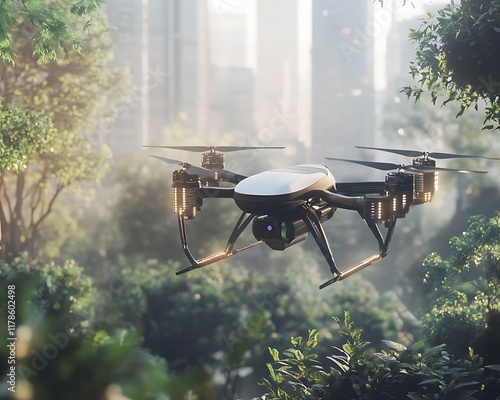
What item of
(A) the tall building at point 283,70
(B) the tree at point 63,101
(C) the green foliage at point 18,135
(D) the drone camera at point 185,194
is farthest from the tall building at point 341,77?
(D) the drone camera at point 185,194

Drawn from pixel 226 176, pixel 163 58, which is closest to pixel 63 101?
pixel 226 176

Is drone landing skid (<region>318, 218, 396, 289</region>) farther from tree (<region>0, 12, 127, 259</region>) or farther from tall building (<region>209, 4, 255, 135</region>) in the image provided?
tall building (<region>209, 4, 255, 135</region>)

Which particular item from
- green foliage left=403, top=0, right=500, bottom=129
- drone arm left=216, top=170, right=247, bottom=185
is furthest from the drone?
green foliage left=403, top=0, right=500, bottom=129

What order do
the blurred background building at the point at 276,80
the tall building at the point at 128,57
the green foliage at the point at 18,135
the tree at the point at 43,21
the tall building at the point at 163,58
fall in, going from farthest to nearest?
the blurred background building at the point at 276,80, the tall building at the point at 163,58, the tall building at the point at 128,57, the green foliage at the point at 18,135, the tree at the point at 43,21

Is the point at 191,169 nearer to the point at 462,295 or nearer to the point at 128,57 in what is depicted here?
the point at 462,295

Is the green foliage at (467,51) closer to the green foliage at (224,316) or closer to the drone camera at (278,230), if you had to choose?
the drone camera at (278,230)

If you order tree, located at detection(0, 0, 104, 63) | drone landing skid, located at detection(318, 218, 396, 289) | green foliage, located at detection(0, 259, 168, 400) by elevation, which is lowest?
green foliage, located at detection(0, 259, 168, 400)
